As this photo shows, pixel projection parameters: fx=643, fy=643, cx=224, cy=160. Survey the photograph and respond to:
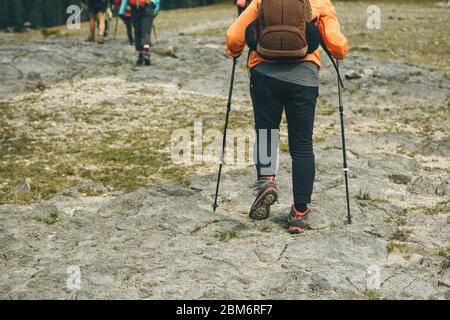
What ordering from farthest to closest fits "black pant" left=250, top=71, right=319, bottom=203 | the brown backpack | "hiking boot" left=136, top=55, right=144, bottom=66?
"hiking boot" left=136, top=55, right=144, bottom=66 < "black pant" left=250, top=71, right=319, bottom=203 < the brown backpack

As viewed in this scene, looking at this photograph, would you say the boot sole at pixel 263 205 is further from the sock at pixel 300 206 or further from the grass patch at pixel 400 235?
the grass patch at pixel 400 235

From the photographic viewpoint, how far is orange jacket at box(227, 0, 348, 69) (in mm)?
7566

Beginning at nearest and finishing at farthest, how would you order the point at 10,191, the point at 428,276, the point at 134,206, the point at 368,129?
1. the point at 428,276
2. the point at 134,206
3. the point at 10,191
4. the point at 368,129

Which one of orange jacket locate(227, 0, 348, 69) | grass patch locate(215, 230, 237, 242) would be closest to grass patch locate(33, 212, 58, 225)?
grass patch locate(215, 230, 237, 242)

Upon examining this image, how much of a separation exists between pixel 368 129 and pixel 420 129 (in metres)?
1.13

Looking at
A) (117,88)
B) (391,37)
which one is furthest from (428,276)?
(391,37)

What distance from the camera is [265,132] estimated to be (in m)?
8.06

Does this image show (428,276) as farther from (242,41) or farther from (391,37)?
(391,37)

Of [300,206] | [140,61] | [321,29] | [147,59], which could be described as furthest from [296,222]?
[140,61]

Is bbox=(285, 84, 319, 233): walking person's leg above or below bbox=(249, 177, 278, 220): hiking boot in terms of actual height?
above

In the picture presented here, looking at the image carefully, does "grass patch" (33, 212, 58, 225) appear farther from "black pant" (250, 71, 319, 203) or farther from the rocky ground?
"black pant" (250, 71, 319, 203)

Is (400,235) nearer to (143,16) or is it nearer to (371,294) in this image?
(371,294)

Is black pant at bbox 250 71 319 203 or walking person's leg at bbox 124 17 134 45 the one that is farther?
walking person's leg at bbox 124 17 134 45

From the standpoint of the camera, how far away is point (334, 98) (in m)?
17.9
